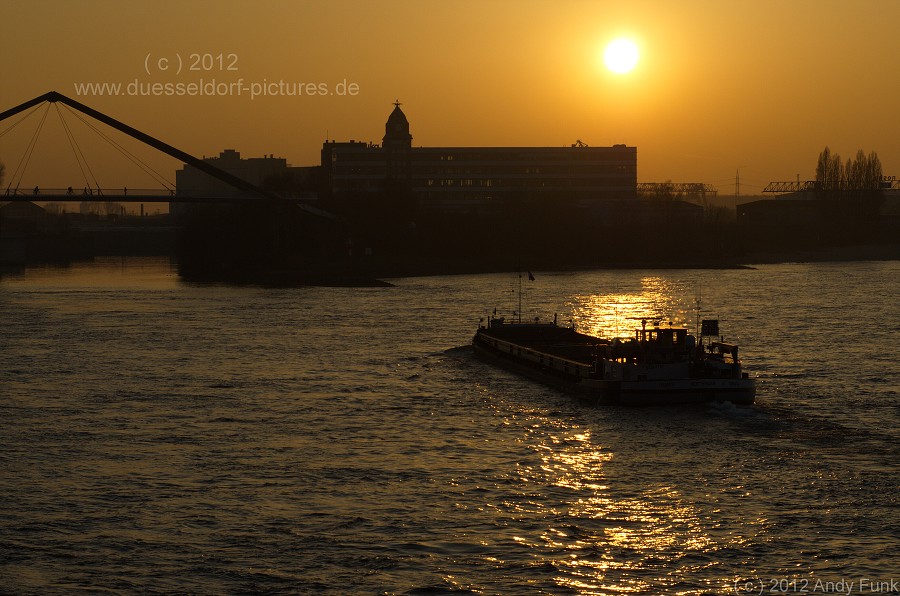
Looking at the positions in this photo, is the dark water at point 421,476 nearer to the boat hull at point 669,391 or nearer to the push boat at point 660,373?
the boat hull at point 669,391

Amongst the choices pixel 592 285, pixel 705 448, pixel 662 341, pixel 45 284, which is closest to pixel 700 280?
pixel 592 285

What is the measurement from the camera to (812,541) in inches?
859

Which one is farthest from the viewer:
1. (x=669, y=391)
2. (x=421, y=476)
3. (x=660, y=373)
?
(x=660, y=373)

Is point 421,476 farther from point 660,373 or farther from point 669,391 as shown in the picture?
point 660,373

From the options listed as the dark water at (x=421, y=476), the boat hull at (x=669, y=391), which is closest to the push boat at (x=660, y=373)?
the boat hull at (x=669, y=391)

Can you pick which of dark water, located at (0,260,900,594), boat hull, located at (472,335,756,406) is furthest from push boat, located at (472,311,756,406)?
dark water, located at (0,260,900,594)

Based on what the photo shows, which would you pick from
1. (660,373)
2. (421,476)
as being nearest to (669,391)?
(660,373)

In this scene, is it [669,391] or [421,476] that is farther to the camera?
[669,391]

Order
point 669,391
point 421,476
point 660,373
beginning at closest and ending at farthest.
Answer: point 421,476 < point 669,391 < point 660,373

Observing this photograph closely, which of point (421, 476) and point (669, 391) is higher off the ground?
point (669, 391)

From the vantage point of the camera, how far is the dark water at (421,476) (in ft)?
67.5

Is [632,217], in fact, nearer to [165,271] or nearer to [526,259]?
[526,259]

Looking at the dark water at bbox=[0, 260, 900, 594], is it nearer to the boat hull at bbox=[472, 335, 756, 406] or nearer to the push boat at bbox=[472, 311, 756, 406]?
the boat hull at bbox=[472, 335, 756, 406]

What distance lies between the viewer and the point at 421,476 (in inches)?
1059
